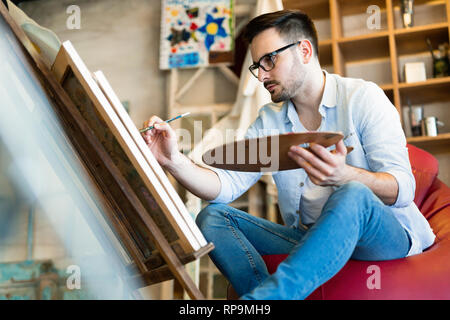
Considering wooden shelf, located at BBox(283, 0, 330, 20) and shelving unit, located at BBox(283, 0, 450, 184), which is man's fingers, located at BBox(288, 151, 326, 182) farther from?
wooden shelf, located at BBox(283, 0, 330, 20)

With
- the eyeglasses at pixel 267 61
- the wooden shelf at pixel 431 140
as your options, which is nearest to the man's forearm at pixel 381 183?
the eyeglasses at pixel 267 61

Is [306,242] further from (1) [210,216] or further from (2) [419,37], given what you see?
(2) [419,37]

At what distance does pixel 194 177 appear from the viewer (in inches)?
64.5

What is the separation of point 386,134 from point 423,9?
7.33ft

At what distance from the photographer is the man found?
1181 millimetres

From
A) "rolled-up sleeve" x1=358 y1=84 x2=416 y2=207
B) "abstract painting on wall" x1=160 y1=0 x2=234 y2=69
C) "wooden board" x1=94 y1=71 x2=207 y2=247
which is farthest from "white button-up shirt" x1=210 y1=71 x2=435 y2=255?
"abstract painting on wall" x1=160 y1=0 x2=234 y2=69

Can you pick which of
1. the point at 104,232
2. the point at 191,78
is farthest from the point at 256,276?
the point at 191,78

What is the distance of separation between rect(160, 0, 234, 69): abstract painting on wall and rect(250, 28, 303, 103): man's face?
1931 millimetres

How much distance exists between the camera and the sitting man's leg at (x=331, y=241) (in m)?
1.11

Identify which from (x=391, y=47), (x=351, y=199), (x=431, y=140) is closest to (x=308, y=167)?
(x=351, y=199)

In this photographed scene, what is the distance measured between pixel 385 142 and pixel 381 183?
7.8 inches

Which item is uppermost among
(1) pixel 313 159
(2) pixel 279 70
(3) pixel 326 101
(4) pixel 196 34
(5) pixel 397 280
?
(4) pixel 196 34

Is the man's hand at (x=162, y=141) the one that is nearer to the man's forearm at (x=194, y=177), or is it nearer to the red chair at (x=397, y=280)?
the man's forearm at (x=194, y=177)

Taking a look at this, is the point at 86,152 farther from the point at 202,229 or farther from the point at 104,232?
the point at 202,229
